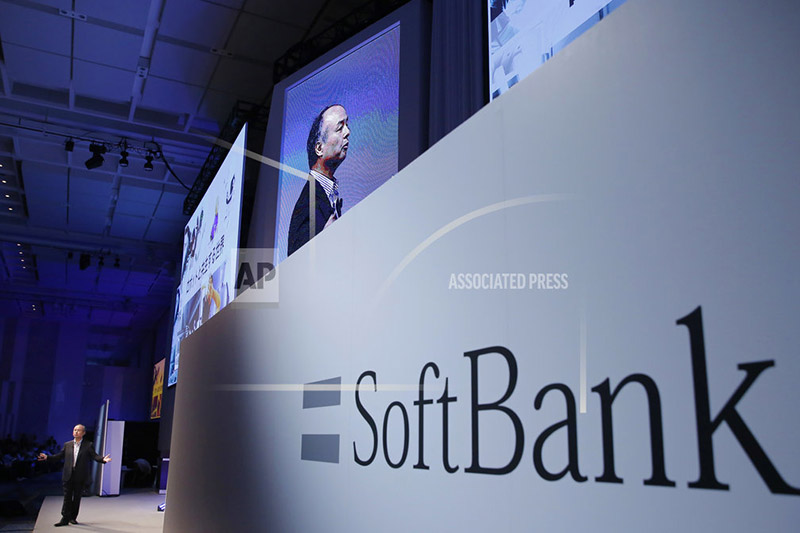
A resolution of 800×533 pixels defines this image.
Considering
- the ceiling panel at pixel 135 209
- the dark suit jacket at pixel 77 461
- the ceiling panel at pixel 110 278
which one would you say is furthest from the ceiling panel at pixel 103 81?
the ceiling panel at pixel 110 278

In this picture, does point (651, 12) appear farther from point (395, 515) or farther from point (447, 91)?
point (447, 91)

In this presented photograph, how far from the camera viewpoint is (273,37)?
6621 mm

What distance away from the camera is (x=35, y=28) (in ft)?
20.9

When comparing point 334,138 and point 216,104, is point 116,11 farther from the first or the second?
point 334,138

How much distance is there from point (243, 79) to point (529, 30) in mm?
4881

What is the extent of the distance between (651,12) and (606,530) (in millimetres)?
862

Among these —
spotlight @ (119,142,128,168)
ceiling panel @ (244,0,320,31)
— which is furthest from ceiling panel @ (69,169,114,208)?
ceiling panel @ (244,0,320,31)

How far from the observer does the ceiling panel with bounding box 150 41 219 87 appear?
6727mm

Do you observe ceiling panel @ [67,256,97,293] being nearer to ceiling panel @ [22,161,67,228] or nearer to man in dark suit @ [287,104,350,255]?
ceiling panel @ [22,161,67,228]

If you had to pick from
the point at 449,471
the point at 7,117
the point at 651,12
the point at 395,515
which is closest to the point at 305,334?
the point at 395,515

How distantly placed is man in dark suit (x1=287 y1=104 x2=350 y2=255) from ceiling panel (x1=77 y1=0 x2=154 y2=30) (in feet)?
8.21

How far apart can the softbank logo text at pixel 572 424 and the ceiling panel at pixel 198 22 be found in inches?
217

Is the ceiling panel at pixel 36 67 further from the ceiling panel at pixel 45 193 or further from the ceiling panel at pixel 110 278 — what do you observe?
the ceiling panel at pixel 110 278

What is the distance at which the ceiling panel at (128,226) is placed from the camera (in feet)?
36.5
